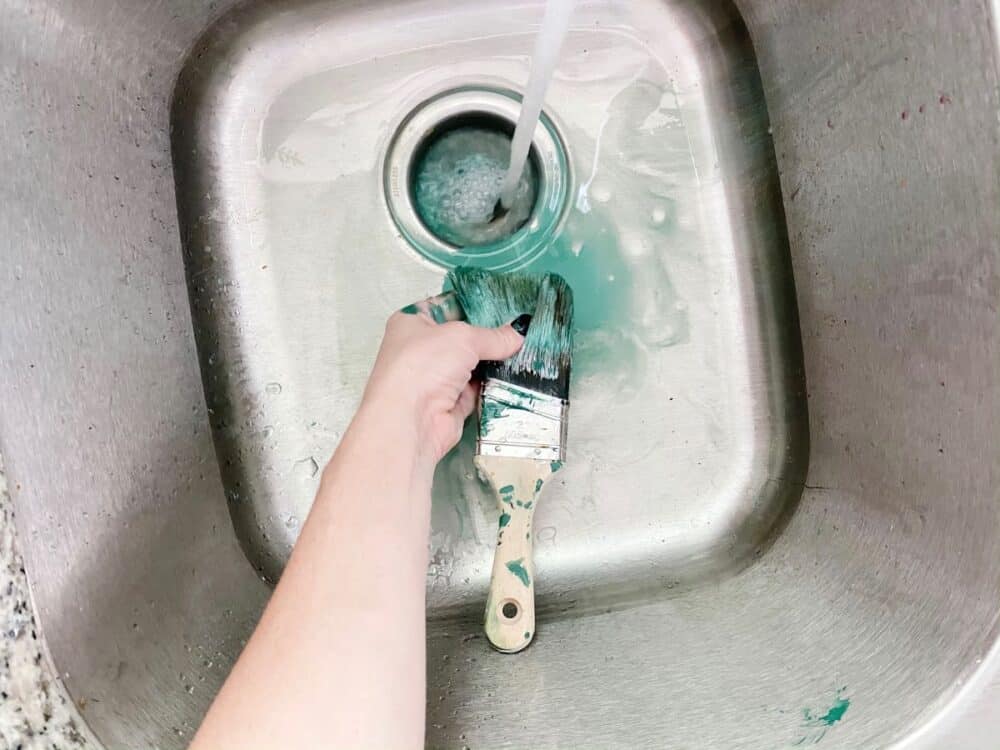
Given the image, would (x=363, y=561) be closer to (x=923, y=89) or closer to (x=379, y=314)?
(x=379, y=314)

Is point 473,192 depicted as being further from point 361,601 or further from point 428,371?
point 361,601

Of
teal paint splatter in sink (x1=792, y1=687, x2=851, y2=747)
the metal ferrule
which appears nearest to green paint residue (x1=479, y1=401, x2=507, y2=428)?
the metal ferrule

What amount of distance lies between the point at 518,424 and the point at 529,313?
95 millimetres

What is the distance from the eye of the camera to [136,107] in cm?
65

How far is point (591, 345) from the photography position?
70 cm

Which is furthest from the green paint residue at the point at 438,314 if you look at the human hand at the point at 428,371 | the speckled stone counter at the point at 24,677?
the speckled stone counter at the point at 24,677

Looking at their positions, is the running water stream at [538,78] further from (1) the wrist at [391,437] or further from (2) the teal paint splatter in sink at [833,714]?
(2) the teal paint splatter in sink at [833,714]

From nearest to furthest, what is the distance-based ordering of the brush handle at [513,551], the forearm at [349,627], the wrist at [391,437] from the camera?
the forearm at [349,627] < the wrist at [391,437] < the brush handle at [513,551]

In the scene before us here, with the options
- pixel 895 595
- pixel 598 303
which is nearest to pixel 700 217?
pixel 598 303

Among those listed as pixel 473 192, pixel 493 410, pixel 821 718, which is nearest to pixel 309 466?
pixel 493 410

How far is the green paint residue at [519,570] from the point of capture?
2.04 feet

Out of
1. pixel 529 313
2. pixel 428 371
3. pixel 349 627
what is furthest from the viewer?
pixel 529 313

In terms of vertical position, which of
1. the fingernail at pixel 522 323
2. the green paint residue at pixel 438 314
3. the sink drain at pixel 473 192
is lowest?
the fingernail at pixel 522 323

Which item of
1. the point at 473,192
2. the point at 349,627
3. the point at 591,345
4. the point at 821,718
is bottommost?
the point at 821,718
